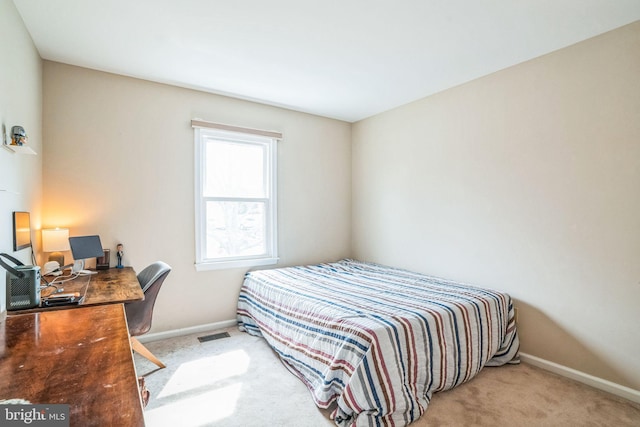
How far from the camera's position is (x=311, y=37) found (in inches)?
92.3

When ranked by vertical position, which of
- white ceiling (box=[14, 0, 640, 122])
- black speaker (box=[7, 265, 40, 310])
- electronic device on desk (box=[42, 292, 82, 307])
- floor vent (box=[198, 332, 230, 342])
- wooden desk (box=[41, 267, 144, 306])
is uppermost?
white ceiling (box=[14, 0, 640, 122])

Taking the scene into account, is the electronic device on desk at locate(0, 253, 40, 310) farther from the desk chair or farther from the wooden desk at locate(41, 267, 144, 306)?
the desk chair

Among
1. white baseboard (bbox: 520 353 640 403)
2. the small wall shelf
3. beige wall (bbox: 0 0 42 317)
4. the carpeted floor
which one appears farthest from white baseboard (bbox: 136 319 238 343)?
white baseboard (bbox: 520 353 640 403)

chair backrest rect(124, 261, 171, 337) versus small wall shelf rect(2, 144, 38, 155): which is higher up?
small wall shelf rect(2, 144, 38, 155)

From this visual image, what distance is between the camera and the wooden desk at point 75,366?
0.81 meters

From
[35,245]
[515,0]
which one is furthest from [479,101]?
[35,245]

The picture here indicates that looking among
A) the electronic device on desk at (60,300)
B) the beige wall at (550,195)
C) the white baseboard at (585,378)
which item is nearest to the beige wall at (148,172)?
the electronic device on desk at (60,300)

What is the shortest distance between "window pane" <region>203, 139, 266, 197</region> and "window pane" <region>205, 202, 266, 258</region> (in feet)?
0.46

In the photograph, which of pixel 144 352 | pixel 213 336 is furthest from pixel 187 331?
pixel 144 352

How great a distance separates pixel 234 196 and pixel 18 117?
1883 mm

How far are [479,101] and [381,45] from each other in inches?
46.6

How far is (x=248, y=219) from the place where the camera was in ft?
12.3

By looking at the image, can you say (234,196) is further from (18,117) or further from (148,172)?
(18,117)

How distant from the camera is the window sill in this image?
133 inches
